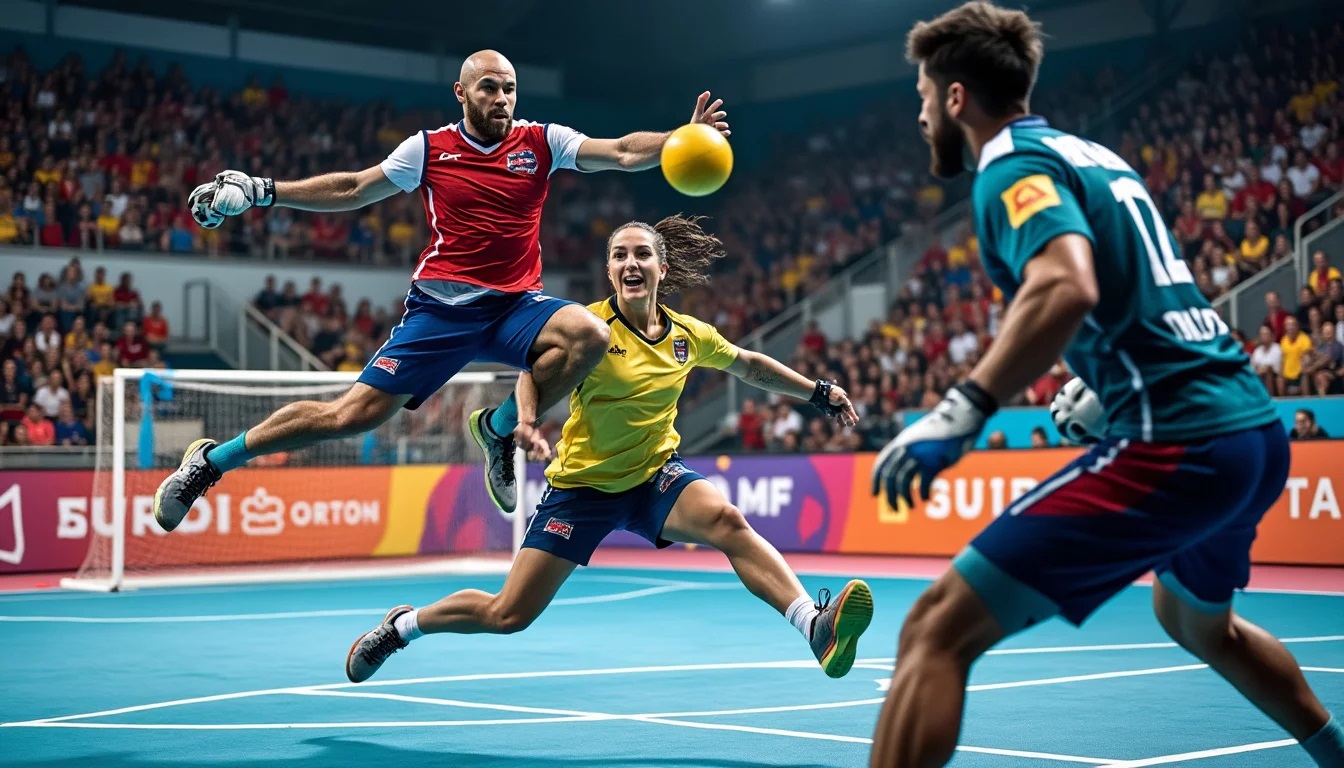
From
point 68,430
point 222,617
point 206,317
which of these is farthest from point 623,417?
point 206,317

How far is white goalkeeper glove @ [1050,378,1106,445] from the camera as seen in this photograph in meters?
4.63

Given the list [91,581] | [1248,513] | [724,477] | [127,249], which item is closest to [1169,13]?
[724,477]

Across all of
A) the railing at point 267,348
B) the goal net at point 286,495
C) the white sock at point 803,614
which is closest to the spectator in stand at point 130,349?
the railing at point 267,348

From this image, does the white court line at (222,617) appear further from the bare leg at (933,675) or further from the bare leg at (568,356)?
the bare leg at (933,675)

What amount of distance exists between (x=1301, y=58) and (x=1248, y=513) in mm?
23984

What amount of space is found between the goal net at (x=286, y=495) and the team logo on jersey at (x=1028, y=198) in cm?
1360

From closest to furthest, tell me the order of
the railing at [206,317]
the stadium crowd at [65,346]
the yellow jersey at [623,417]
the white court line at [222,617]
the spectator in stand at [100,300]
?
the yellow jersey at [623,417] < the white court line at [222,617] < the stadium crowd at [65,346] < the spectator in stand at [100,300] < the railing at [206,317]

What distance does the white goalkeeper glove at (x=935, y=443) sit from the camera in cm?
378

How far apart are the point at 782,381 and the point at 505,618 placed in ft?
6.71

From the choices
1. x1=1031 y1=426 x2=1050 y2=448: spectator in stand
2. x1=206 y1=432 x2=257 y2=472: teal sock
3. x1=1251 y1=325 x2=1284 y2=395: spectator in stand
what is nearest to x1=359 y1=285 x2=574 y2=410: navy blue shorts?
x1=206 y1=432 x2=257 y2=472: teal sock

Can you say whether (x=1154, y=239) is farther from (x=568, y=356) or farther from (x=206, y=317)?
(x=206, y=317)

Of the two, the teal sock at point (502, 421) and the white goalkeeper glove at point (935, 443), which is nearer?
the white goalkeeper glove at point (935, 443)

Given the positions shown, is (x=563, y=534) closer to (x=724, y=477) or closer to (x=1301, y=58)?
(x=724, y=477)

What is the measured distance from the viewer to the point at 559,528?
304 inches
